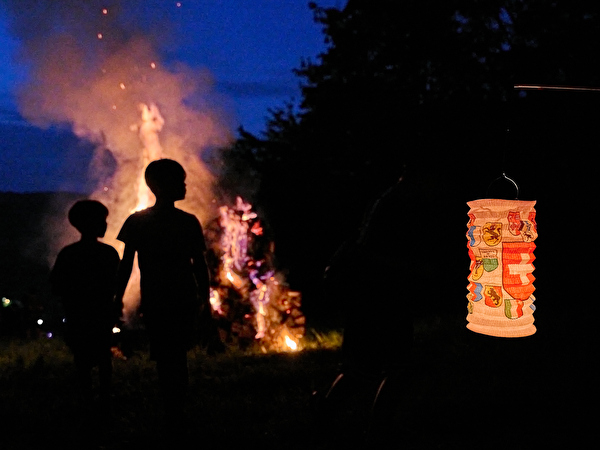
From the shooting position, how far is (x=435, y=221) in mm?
3672

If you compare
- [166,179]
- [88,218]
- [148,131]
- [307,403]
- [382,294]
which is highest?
[148,131]

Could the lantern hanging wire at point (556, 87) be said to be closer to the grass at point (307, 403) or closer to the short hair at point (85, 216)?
the grass at point (307, 403)

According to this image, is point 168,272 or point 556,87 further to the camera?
point 556,87

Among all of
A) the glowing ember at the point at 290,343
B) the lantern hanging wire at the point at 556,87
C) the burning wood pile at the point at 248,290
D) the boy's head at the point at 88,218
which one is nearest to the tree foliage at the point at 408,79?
the burning wood pile at the point at 248,290

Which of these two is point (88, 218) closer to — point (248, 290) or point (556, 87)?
point (556, 87)

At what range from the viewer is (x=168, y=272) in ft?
13.9

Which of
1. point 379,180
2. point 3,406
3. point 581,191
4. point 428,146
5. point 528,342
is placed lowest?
point 3,406

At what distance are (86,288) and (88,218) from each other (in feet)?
1.91

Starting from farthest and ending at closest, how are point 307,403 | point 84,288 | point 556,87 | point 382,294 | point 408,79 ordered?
1. point 408,79
2. point 307,403
3. point 84,288
4. point 556,87
5. point 382,294

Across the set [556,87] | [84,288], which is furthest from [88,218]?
[556,87]

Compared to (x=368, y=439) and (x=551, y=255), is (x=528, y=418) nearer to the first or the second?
(x=368, y=439)

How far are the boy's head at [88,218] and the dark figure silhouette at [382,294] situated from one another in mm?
2136

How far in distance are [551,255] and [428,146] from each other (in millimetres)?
12296

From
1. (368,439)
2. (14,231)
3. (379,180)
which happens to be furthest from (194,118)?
(14,231)
